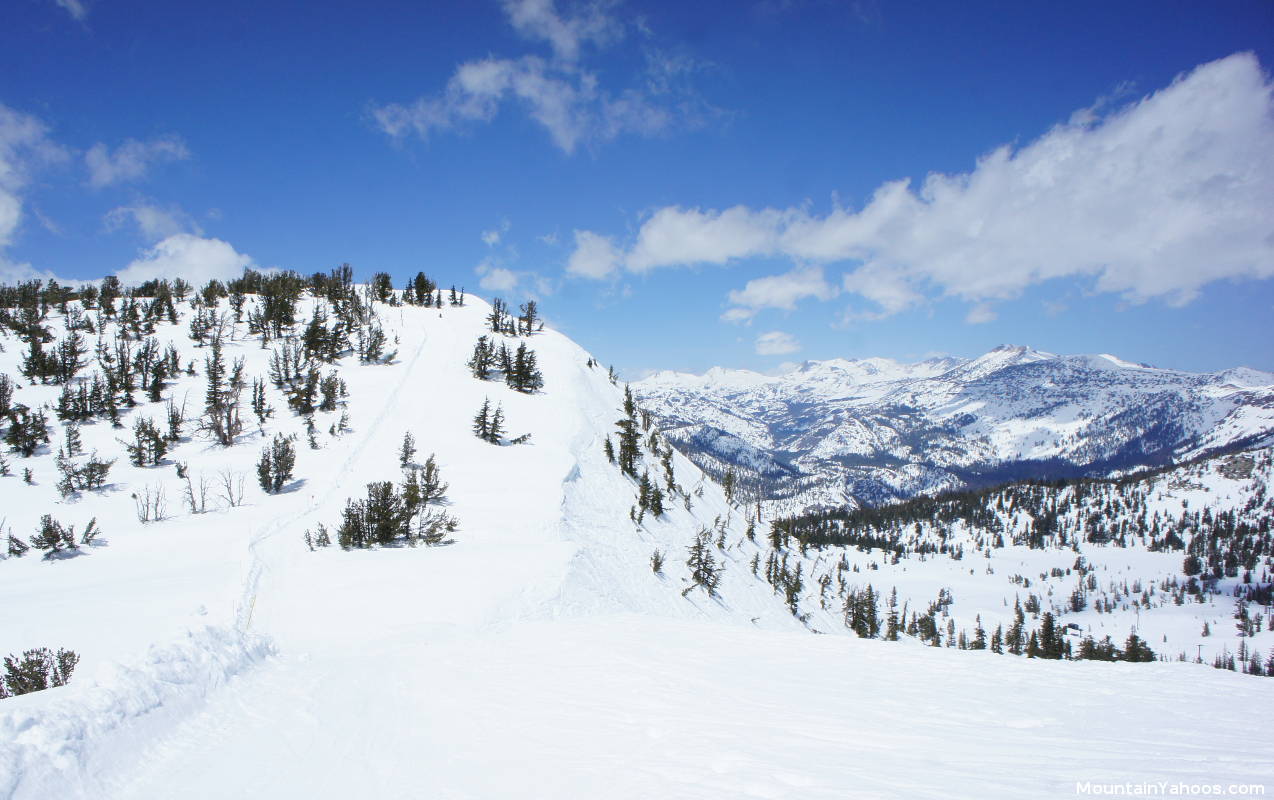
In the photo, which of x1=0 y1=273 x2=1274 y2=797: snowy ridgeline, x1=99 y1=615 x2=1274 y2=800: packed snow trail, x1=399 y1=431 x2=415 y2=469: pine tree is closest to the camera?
x1=99 y1=615 x2=1274 y2=800: packed snow trail

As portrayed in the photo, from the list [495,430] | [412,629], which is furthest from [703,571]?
[412,629]

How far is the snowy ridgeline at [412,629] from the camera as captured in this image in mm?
5988

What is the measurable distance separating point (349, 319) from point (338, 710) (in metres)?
69.6

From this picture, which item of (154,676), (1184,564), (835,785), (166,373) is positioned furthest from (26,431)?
(1184,564)

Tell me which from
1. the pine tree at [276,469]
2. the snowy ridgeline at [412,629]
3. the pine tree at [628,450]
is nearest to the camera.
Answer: the snowy ridgeline at [412,629]

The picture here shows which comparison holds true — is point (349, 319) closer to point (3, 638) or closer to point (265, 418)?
point (265, 418)

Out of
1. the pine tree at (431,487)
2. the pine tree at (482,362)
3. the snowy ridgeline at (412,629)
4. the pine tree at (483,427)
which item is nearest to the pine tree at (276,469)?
the snowy ridgeline at (412,629)

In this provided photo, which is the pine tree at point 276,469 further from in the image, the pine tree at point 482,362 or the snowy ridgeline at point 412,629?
the pine tree at point 482,362

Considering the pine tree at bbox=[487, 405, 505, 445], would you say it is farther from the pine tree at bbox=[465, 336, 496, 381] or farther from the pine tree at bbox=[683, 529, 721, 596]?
the pine tree at bbox=[683, 529, 721, 596]

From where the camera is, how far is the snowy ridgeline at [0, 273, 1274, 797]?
19.6 ft

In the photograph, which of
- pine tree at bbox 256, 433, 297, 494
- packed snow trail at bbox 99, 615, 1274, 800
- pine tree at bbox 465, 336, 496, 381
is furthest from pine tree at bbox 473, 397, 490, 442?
packed snow trail at bbox 99, 615, 1274, 800

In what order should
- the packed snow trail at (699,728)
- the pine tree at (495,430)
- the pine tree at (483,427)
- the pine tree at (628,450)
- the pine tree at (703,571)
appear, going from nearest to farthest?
1. the packed snow trail at (699,728)
2. the pine tree at (703,571)
3. the pine tree at (495,430)
4. the pine tree at (483,427)
5. the pine tree at (628,450)

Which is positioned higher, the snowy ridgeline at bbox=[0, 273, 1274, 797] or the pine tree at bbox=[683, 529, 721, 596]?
the snowy ridgeline at bbox=[0, 273, 1274, 797]

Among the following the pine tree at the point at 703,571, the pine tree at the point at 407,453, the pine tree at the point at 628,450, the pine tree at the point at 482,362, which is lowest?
the pine tree at the point at 703,571
